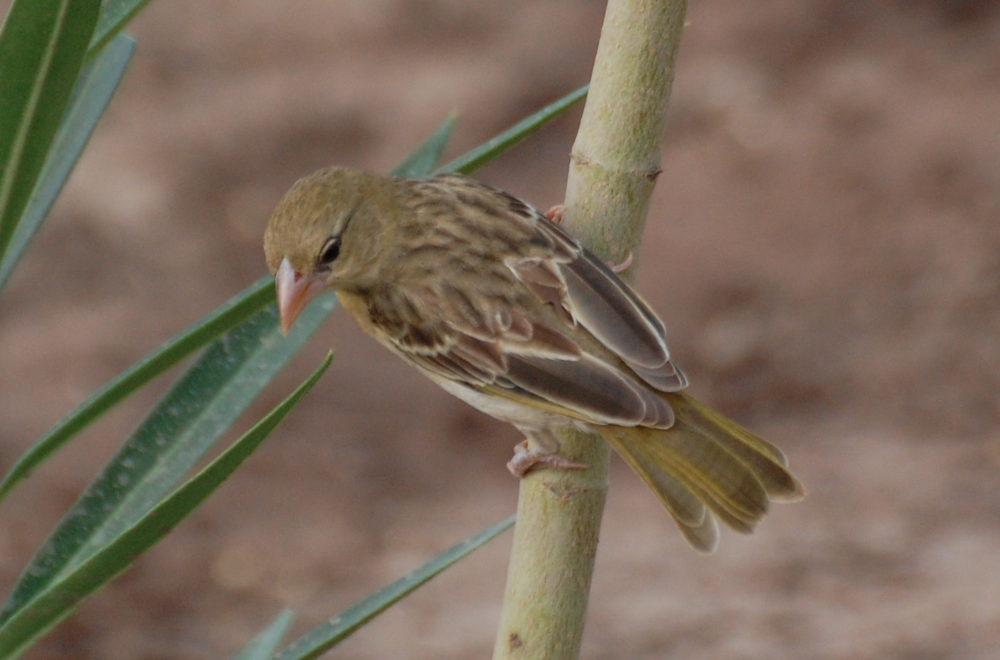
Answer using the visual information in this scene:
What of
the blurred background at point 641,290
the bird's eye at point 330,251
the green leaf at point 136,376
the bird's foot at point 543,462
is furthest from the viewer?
the blurred background at point 641,290

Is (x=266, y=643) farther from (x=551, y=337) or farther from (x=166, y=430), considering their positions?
(x=551, y=337)

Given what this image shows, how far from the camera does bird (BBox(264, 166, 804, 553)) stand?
7.00 feet

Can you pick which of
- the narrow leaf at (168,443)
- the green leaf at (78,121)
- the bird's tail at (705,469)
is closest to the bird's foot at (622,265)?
the bird's tail at (705,469)

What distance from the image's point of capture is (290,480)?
5.68 metres

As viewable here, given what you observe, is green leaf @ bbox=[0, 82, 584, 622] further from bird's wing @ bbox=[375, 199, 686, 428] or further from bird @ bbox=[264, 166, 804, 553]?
bird's wing @ bbox=[375, 199, 686, 428]

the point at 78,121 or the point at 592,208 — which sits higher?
the point at 78,121

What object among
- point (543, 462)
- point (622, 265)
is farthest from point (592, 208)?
point (543, 462)

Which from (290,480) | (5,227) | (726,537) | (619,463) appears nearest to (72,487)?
(290,480)

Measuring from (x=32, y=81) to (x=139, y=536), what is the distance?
54 centimetres

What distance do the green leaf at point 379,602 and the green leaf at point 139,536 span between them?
316 millimetres

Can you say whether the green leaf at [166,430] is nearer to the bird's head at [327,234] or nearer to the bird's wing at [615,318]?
the bird's head at [327,234]

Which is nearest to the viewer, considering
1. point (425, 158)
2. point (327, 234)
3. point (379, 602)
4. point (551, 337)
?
point (379, 602)

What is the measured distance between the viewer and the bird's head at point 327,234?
7.55ft

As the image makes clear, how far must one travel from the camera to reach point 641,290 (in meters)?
6.10
